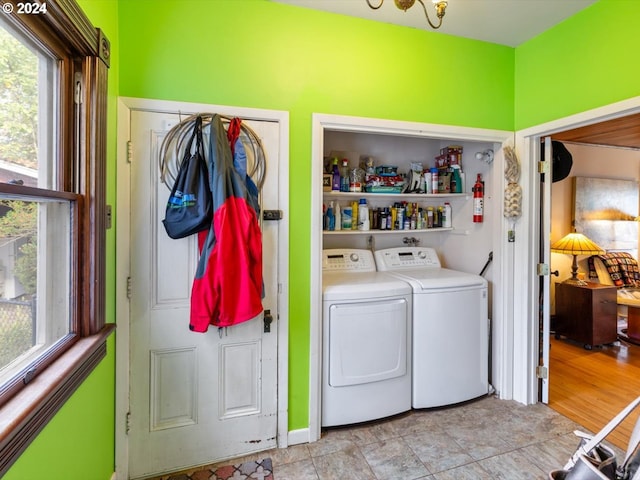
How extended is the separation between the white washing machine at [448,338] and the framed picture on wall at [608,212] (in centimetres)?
279

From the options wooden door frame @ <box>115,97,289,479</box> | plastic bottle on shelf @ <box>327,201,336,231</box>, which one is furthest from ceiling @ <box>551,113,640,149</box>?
wooden door frame @ <box>115,97,289,479</box>

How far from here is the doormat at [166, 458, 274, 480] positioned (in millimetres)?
1744

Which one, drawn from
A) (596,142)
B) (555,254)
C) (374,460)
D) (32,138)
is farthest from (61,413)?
(555,254)

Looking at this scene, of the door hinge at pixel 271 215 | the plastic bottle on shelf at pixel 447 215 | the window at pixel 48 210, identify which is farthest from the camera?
the plastic bottle on shelf at pixel 447 215

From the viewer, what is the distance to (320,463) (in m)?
1.85

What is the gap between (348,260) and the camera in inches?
103

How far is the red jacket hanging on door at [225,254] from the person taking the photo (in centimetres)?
162

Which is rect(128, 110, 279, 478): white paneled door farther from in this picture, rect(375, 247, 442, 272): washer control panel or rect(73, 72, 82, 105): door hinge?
rect(375, 247, 442, 272): washer control panel

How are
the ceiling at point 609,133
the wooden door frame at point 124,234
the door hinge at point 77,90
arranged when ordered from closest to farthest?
1. the door hinge at point 77,90
2. the wooden door frame at point 124,234
3. the ceiling at point 609,133

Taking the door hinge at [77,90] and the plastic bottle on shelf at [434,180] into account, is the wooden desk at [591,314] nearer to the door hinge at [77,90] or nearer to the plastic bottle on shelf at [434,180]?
the plastic bottle on shelf at [434,180]

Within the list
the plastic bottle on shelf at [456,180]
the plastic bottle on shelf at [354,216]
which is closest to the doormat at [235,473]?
the plastic bottle on shelf at [354,216]

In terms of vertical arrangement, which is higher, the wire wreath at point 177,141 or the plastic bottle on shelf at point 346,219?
the wire wreath at point 177,141

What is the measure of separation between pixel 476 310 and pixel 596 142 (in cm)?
210

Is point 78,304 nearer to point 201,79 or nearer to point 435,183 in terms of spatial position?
point 201,79
